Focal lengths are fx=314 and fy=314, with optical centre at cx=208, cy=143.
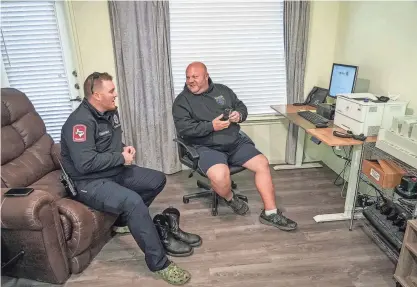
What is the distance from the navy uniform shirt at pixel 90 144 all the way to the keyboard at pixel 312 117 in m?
1.58

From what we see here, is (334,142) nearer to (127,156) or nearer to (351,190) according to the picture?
(351,190)

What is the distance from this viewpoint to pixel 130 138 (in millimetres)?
3199

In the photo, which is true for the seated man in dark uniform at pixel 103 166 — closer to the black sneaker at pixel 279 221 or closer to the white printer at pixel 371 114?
the black sneaker at pixel 279 221

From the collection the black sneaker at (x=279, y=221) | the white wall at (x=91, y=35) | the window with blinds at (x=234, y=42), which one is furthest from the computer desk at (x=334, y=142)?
the white wall at (x=91, y=35)

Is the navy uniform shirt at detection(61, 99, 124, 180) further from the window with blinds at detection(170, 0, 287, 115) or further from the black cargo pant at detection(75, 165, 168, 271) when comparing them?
the window with blinds at detection(170, 0, 287, 115)

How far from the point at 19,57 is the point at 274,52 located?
2389mm

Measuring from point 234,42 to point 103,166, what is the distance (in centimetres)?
188

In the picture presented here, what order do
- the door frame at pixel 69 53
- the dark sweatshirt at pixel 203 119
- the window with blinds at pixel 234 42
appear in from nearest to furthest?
the dark sweatshirt at pixel 203 119 → the door frame at pixel 69 53 → the window with blinds at pixel 234 42

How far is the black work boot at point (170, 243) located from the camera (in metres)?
2.14

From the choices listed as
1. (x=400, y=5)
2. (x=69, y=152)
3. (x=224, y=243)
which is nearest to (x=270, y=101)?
(x=400, y=5)

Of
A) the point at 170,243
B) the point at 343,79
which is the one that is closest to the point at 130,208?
the point at 170,243

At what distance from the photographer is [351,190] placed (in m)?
2.40

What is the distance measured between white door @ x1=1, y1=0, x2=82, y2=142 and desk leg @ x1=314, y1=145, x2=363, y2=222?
2.46m

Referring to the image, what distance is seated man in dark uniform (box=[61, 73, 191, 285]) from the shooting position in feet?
6.20
